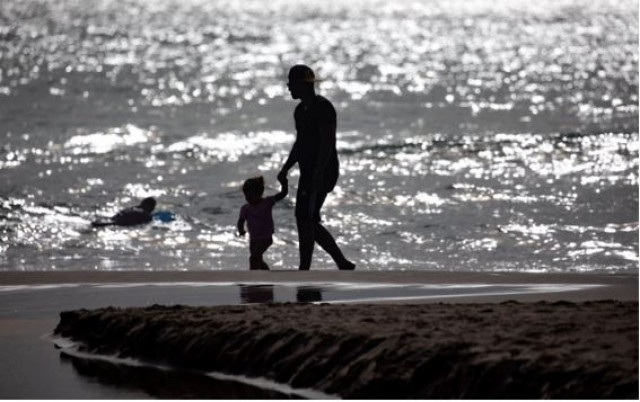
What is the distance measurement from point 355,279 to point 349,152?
21.2 m

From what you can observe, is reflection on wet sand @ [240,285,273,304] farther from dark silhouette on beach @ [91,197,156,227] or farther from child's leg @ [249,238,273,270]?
dark silhouette on beach @ [91,197,156,227]

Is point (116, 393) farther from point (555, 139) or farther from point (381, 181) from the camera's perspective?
point (555, 139)

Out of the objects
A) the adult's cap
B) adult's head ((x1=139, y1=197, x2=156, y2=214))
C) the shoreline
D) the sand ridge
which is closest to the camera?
the sand ridge

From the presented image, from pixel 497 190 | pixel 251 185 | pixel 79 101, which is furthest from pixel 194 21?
pixel 251 185

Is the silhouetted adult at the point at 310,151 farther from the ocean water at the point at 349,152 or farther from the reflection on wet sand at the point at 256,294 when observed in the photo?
the ocean water at the point at 349,152

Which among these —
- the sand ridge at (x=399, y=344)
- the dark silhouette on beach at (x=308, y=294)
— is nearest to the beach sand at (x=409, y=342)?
the sand ridge at (x=399, y=344)

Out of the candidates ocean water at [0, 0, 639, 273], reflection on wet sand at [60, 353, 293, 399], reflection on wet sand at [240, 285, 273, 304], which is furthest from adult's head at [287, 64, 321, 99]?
ocean water at [0, 0, 639, 273]

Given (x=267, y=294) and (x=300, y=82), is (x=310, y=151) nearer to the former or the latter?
(x=300, y=82)

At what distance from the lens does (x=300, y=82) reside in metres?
14.6

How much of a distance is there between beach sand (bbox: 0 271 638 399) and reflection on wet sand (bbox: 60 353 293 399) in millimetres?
146

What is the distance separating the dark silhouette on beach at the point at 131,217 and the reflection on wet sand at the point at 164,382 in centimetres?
1310

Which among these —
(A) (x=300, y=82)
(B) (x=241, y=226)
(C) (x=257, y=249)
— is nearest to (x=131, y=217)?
(C) (x=257, y=249)

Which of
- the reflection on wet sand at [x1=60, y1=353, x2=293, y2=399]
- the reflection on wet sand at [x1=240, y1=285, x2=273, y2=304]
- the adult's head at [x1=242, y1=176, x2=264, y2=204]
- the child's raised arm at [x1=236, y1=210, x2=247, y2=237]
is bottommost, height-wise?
the reflection on wet sand at [x1=60, y1=353, x2=293, y2=399]

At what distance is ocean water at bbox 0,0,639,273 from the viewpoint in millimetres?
22094
